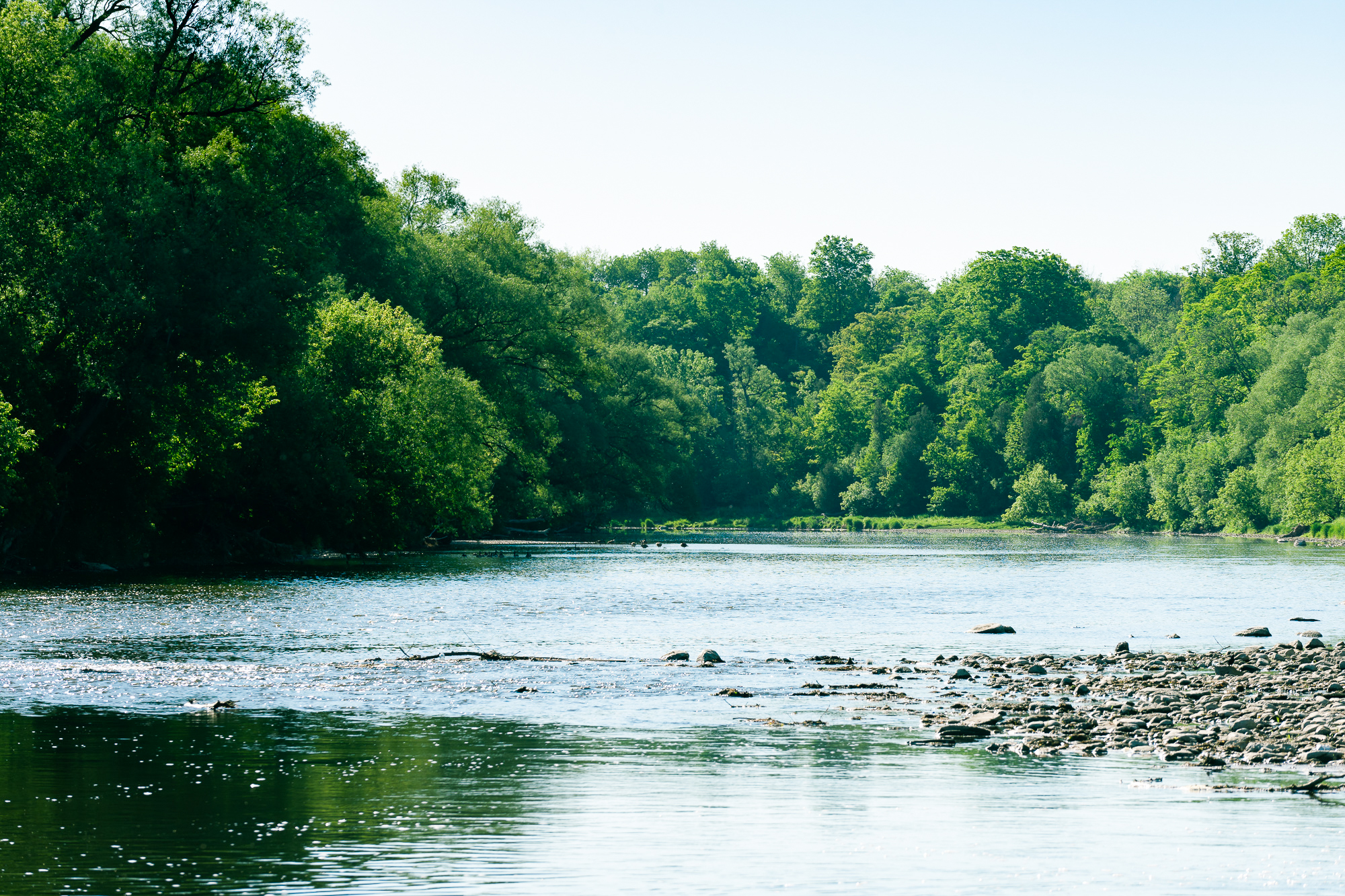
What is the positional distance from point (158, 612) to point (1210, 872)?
98.2ft

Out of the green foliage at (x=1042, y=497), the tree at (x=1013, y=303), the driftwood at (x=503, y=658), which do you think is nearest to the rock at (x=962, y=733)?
the driftwood at (x=503, y=658)

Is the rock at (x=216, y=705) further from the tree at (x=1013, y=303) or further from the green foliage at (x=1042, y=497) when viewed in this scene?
the tree at (x=1013, y=303)

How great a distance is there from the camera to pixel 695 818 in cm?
1416

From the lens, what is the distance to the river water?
12148 mm

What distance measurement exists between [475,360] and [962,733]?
225 feet

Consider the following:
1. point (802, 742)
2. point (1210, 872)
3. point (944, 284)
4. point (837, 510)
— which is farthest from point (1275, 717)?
point (944, 284)

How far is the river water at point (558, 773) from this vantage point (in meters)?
12.1

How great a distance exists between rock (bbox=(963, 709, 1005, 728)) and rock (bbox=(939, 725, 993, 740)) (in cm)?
14

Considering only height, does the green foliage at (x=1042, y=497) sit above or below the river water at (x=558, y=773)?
above

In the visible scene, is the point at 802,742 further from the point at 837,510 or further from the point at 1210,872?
the point at 837,510

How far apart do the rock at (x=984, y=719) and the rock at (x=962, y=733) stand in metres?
0.14

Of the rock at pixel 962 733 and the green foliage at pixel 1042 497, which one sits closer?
the rock at pixel 962 733

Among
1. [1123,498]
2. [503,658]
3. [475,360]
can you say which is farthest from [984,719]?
[1123,498]

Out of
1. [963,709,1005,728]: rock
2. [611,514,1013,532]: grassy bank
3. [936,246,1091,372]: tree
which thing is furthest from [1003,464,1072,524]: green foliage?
[963,709,1005,728]: rock
